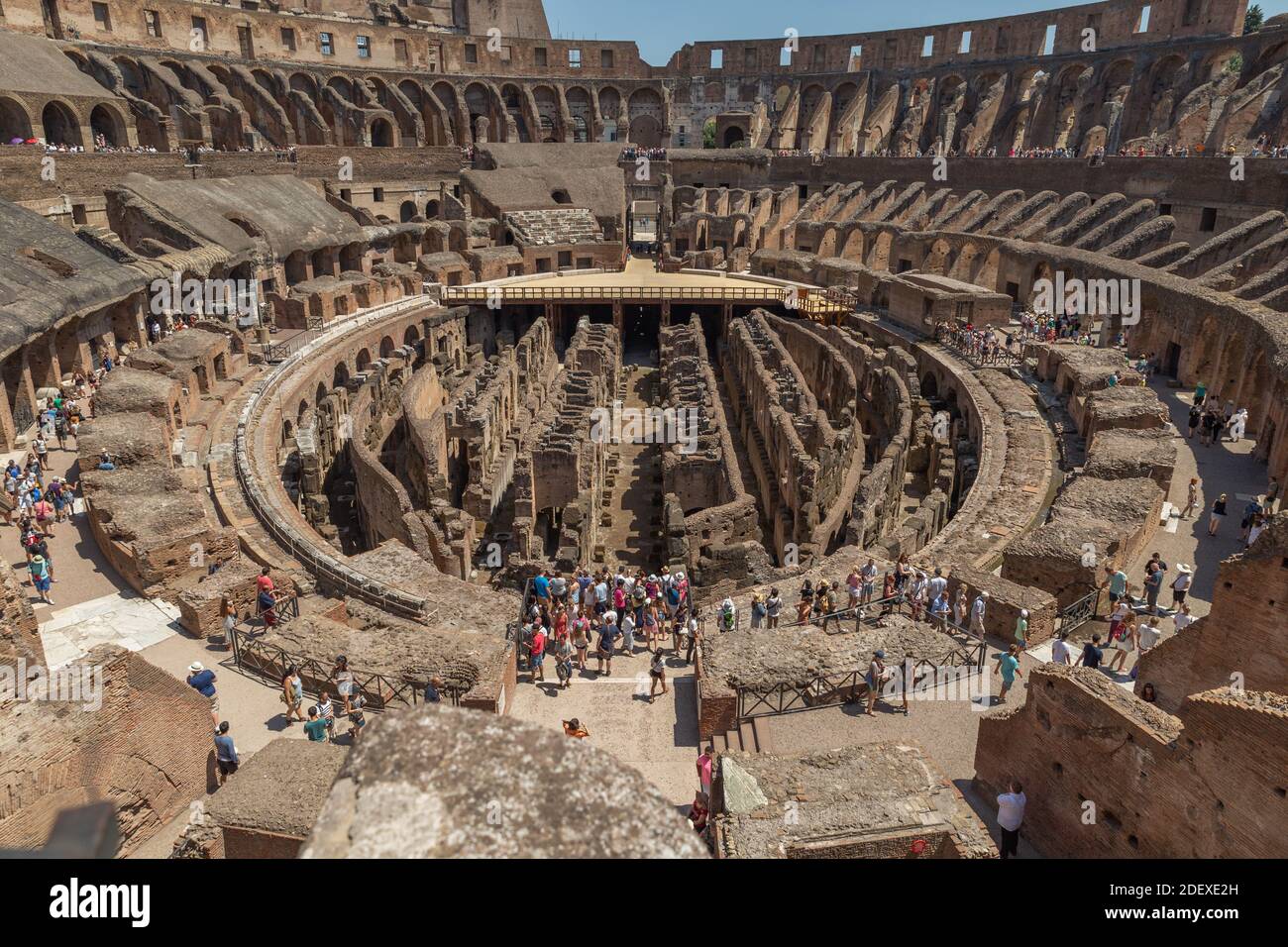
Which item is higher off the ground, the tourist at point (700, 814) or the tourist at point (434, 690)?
the tourist at point (434, 690)

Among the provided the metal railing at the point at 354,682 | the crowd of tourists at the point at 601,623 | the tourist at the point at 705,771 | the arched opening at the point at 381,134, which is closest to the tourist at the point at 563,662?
the crowd of tourists at the point at 601,623

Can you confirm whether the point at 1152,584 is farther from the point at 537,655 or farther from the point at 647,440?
the point at 647,440

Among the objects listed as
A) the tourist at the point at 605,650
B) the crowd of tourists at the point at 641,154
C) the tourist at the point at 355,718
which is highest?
the crowd of tourists at the point at 641,154

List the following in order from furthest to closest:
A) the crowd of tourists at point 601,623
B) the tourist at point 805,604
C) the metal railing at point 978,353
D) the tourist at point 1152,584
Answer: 1. the metal railing at point 978,353
2. the tourist at point 805,604
3. the tourist at point 1152,584
4. the crowd of tourists at point 601,623

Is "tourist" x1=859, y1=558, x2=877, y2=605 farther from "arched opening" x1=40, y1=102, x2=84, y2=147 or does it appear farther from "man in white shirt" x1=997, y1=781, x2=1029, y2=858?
"arched opening" x1=40, y1=102, x2=84, y2=147

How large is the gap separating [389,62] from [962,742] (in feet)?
196

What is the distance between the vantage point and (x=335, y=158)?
4850 cm

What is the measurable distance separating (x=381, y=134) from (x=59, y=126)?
68.3 ft

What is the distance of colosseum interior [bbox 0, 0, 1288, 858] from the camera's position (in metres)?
8.73

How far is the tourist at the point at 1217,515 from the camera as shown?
16.4m

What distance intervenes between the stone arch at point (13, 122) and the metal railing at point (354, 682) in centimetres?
3529

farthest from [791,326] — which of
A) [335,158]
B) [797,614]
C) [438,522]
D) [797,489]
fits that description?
[335,158]

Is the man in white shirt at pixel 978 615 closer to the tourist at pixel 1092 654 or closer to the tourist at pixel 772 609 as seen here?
the tourist at pixel 1092 654

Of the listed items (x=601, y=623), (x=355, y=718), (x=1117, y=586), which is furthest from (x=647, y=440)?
(x=355, y=718)
